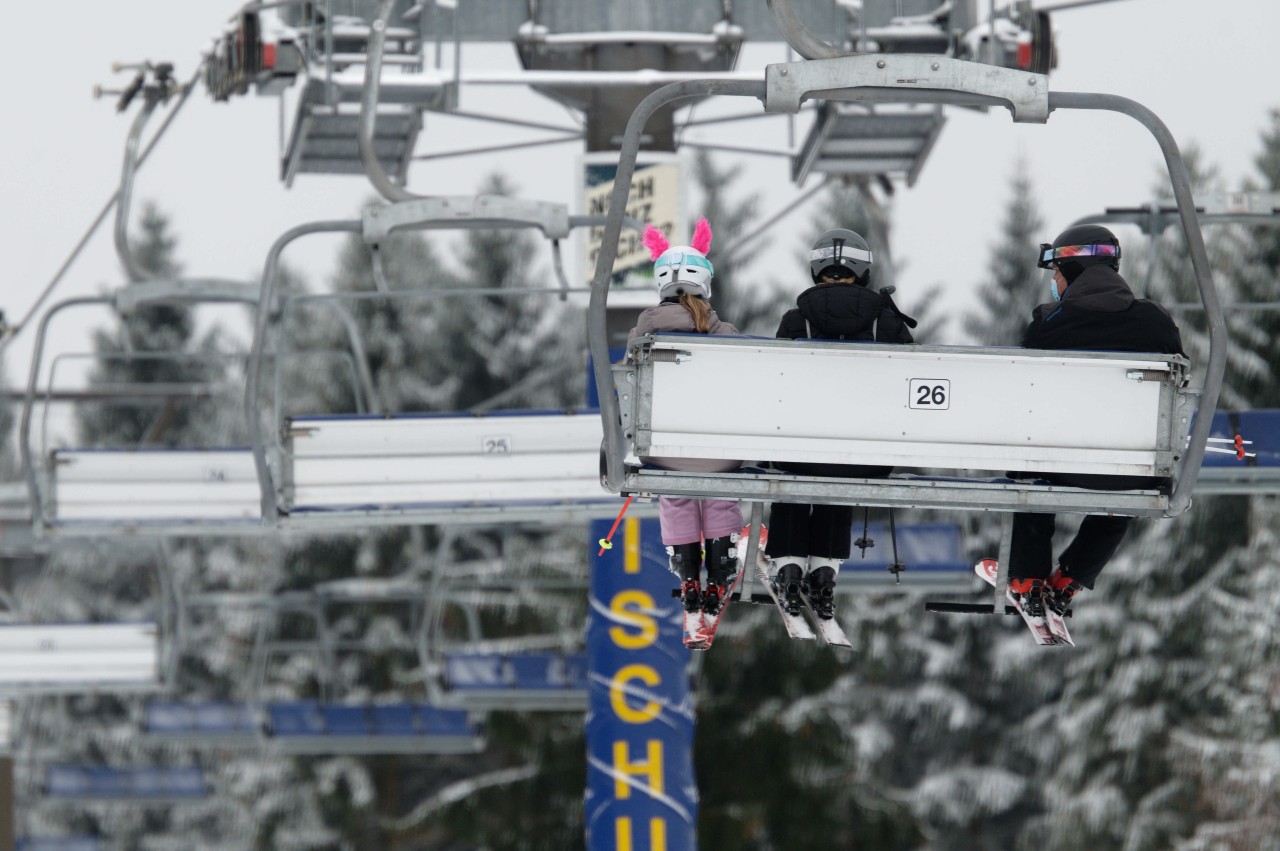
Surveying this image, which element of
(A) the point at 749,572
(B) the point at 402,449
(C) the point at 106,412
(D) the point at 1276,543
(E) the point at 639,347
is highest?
(E) the point at 639,347

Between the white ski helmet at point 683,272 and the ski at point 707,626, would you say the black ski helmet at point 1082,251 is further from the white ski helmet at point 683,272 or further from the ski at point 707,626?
the ski at point 707,626

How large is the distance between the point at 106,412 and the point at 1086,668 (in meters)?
21.1

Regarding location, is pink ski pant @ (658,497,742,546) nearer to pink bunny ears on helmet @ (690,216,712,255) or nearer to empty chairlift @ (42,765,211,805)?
pink bunny ears on helmet @ (690,216,712,255)

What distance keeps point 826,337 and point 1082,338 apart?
865mm

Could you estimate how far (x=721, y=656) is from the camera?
3297 cm

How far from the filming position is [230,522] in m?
13.9

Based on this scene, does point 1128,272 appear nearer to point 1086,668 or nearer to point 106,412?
point 1086,668

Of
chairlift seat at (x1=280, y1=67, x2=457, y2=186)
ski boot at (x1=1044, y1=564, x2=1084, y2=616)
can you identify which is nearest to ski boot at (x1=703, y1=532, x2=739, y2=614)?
ski boot at (x1=1044, y1=564, x2=1084, y2=616)

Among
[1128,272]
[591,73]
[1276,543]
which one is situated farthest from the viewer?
[1128,272]

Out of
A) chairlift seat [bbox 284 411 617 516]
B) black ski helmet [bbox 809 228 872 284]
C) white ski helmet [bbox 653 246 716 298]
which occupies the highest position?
black ski helmet [bbox 809 228 872 284]

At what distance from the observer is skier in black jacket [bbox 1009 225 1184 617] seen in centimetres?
809

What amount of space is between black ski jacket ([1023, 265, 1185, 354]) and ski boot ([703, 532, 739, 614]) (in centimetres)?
142

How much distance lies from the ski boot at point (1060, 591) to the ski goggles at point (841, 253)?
4.64ft

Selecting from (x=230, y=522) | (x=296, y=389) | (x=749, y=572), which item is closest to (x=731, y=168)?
(x=296, y=389)
